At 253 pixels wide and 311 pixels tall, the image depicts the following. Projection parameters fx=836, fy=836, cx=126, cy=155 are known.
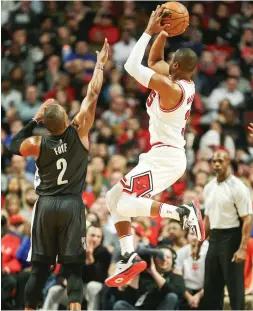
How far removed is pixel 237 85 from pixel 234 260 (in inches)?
314

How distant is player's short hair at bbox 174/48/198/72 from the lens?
8781mm

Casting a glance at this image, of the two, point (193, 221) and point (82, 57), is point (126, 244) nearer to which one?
point (193, 221)

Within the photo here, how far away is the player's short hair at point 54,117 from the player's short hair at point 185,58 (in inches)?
53.1

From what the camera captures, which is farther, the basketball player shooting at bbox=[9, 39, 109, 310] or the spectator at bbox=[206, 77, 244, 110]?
the spectator at bbox=[206, 77, 244, 110]

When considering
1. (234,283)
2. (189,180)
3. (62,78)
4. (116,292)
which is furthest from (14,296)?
(62,78)

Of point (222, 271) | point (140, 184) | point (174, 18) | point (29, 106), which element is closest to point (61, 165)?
point (140, 184)

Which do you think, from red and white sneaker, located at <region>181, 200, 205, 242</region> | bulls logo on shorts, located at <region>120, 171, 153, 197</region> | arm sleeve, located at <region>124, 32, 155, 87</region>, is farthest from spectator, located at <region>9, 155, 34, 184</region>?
arm sleeve, located at <region>124, 32, 155, 87</region>

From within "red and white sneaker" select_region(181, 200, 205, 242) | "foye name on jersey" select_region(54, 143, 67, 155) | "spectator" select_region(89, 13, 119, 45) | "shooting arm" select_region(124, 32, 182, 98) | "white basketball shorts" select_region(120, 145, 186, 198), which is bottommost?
"red and white sneaker" select_region(181, 200, 205, 242)

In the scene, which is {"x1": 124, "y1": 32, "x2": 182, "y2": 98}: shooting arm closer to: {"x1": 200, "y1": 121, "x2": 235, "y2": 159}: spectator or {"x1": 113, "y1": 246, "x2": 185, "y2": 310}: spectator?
{"x1": 113, "y1": 246, "x2": 185, "y2": 310}: spectator

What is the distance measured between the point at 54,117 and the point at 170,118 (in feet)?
4.05

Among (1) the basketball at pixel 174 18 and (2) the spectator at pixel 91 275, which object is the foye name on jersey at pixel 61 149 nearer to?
(1) the basketball at pixel 174 18

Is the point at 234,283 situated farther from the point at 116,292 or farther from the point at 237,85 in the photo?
the point at 237,85

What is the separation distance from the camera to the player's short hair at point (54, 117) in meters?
8.80

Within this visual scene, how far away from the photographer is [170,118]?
29.3ft
